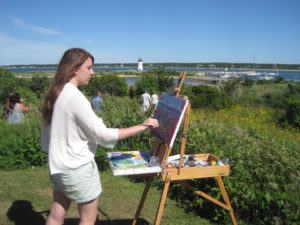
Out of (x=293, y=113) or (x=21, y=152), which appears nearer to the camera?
(x=21, y=152)

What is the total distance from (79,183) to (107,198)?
2.38 m

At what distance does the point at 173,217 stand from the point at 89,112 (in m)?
2.34

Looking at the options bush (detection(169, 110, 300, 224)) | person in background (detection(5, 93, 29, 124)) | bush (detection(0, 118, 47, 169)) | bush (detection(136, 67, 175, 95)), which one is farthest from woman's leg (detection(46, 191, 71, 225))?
bush (detection(136, 67, 175, 95))

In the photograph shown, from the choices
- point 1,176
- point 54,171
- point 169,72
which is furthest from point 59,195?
point 169,72

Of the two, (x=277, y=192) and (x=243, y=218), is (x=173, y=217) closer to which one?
(x=243, y=218)

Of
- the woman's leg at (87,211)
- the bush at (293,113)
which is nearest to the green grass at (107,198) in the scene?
the woman's leg at (87,211)

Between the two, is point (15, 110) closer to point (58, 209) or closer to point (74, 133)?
point (58, 209)

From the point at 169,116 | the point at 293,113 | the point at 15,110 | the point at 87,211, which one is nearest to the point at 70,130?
the point at 87,211

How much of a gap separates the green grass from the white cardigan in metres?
1.88

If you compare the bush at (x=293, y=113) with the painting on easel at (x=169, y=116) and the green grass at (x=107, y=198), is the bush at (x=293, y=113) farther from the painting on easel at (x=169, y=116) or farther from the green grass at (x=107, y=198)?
the painting on easel at (x=169, y=116)

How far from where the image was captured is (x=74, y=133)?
1.83 meters

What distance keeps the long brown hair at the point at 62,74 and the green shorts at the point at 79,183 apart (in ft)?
1.40

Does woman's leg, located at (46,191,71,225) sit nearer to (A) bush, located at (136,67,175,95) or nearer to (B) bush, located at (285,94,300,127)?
(B) bush, located at (285,94,300,127)

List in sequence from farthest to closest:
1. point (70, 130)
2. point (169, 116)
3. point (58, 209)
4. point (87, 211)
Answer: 1. point (169, 116)
2. point (58, 209)
3. point (87, 211)
4. point (70, 130)
